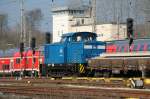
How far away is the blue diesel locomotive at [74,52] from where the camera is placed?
101ft

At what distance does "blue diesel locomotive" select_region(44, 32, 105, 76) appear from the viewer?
1209 inches

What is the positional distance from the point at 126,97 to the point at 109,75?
517 inches

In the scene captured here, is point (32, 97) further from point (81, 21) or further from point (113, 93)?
point (81, 21)

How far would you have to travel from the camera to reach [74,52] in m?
31.1

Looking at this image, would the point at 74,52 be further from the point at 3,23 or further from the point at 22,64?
the point at 3,23

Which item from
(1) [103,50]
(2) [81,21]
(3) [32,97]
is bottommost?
(3) [32,97]

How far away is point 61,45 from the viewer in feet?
104

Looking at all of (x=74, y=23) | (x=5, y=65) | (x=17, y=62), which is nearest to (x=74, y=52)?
(x=17, y=62)

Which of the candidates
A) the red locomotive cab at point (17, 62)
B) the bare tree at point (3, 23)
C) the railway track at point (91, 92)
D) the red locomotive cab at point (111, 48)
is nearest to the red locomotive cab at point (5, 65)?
the red locomotive cab at point (17, 62)

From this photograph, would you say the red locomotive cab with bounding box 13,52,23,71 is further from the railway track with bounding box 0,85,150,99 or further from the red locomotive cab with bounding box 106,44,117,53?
the railway track with bounding box 0,85,150,99

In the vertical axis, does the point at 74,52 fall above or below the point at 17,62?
above

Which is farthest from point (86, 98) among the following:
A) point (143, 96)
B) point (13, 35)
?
point (13, 35)

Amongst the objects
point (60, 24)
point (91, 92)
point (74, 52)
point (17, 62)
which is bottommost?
point (91, 92)

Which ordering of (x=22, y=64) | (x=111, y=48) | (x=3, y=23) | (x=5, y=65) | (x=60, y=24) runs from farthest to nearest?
(x=3, y=23) < (x=60, y=24) < (x=5, y=65) < (x=22, y=64) < (x=111, y=48)
